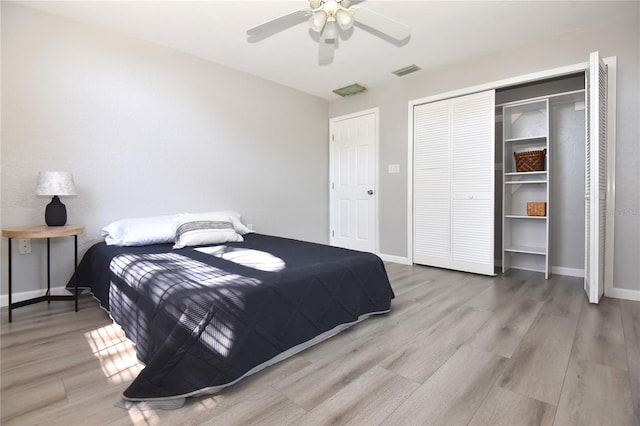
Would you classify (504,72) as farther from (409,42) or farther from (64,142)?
(64,142)

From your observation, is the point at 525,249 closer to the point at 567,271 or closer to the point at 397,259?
the point at 567,271

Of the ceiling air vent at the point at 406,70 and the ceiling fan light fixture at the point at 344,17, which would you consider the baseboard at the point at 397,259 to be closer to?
the ceiling air vent at the point at 406,70

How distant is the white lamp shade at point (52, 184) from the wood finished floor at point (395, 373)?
2.99 feet

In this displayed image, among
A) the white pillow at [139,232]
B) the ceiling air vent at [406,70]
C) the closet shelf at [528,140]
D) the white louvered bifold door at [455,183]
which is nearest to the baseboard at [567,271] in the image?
the white louvered bifold door at [455,183]

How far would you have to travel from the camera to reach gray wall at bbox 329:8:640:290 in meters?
2.71

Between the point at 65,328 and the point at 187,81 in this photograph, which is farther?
the point at 187,81

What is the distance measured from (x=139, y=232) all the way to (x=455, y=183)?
11.0 ft

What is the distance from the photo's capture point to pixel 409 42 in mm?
3125

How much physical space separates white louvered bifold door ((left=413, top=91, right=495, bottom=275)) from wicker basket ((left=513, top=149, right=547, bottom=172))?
51cm

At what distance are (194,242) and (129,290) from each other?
0.90m

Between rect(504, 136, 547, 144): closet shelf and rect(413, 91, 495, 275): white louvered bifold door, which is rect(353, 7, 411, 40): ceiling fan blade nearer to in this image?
rect(413, 91, 495, 275): white louvered bifold door

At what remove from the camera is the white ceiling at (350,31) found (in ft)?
8.38

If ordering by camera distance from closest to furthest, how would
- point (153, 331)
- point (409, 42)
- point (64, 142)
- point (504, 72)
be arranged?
point (153, 331) < point (64, 142) < point (409, 42) < point (504, 72)

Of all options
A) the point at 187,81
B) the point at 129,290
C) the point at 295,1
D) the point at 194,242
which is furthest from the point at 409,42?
the point at 129,290
